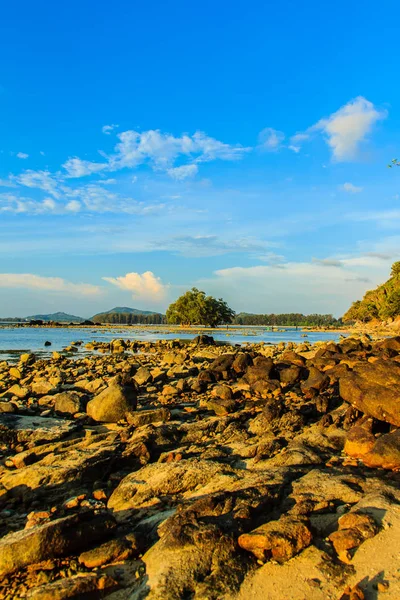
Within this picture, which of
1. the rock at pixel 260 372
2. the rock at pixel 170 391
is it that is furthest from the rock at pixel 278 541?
the rock at pixel 260 372

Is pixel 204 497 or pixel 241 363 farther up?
pixel 241 363

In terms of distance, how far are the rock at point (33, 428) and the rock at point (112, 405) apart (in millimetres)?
797

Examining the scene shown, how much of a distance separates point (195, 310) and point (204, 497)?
11608 centimetres

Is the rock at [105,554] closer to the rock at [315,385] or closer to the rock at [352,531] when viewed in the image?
the rock at [352,531]

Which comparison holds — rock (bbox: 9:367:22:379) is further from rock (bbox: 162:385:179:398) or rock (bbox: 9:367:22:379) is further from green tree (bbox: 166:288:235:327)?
green tree (bbox: 166:288:235:327)

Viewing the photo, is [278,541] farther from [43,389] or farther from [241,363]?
[241,363]

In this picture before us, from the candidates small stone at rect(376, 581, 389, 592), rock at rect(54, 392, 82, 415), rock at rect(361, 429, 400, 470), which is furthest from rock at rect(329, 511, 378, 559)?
rock at rect(54, 392, 82, 415)

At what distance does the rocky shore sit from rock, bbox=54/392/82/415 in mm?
54

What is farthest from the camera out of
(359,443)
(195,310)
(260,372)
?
(195,310)

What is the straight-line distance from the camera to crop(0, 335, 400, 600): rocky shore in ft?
15.2

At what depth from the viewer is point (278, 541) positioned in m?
4.95

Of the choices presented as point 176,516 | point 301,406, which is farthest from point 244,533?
point 301,406

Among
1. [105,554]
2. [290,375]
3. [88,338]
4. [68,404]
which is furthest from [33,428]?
[88,338]

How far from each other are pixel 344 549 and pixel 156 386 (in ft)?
42.4
